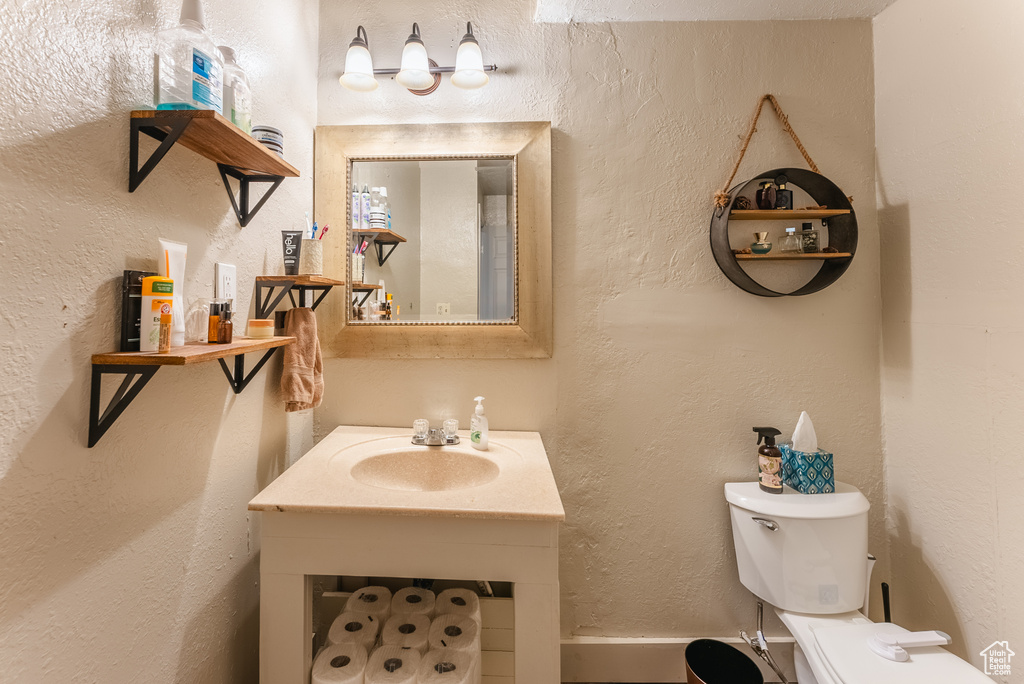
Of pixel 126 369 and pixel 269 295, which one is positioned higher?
pixel 269 295

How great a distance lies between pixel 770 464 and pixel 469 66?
1481mm

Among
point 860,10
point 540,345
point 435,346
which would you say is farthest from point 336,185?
point 860,10

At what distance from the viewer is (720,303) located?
1418 mm

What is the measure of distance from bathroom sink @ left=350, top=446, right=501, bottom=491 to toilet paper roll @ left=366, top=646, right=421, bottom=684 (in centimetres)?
39

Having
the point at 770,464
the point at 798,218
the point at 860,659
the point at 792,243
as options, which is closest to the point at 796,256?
the point at 792,243

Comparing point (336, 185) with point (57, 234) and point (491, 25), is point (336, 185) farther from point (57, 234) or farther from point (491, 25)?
point (57, 234)

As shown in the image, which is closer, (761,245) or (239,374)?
(239,374)

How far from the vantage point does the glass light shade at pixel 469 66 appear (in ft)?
4.30

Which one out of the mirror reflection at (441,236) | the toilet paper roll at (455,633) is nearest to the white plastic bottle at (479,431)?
the mirror reflection at (441,236)

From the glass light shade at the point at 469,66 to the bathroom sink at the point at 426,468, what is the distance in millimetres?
1103

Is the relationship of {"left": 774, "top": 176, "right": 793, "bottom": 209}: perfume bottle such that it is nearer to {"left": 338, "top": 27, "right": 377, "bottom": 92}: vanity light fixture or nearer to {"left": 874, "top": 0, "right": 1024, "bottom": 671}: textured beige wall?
{"left": 874, "top": 0, "right": 1024, "bottom": 671}: textured beige wall

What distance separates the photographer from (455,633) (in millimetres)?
988

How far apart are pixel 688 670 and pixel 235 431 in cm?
135

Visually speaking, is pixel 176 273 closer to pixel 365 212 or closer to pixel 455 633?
pixel 365 212
